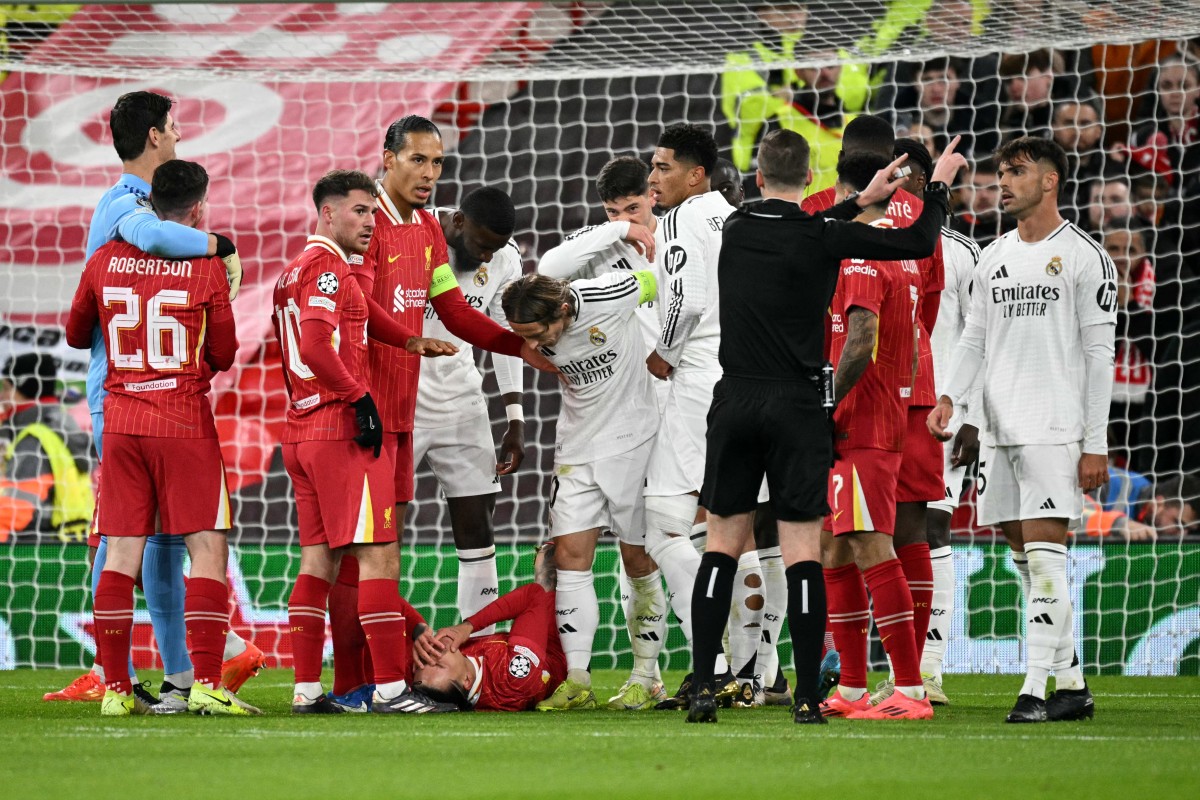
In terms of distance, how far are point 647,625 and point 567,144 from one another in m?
5.24

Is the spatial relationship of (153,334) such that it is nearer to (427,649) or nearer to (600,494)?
(427,649)

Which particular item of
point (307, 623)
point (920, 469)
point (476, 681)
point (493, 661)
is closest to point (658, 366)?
point (920, 469)

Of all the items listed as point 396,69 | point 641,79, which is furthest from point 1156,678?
point 396,69

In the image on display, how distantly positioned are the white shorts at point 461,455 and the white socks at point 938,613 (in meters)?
2.06

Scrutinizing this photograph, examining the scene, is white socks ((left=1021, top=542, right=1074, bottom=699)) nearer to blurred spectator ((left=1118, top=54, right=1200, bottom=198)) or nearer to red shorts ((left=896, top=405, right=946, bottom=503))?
red shorts ((left=896, top=405, right=946, bottom=503))

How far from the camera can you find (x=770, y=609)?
6844 mm

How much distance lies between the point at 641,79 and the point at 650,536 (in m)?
5.47

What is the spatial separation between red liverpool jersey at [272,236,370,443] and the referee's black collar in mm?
1586

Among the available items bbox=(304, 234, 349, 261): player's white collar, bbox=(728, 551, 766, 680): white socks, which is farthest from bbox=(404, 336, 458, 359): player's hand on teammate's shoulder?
bbox=(728, 551, 766, 680): white socks

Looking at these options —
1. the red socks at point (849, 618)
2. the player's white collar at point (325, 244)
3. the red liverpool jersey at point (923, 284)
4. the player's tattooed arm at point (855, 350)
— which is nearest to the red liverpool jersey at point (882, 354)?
the player's tattooed arm at point (855, 350)

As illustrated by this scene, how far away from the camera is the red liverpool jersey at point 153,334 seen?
19.3ft

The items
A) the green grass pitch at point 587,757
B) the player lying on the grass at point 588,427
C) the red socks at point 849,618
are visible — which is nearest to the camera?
the green grass pitch at point 587,757

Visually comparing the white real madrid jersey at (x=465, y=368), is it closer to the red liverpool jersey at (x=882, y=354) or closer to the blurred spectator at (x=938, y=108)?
the red liverpool jersey at (x=882, y=354)

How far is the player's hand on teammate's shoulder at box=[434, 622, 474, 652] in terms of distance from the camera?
242 inches
